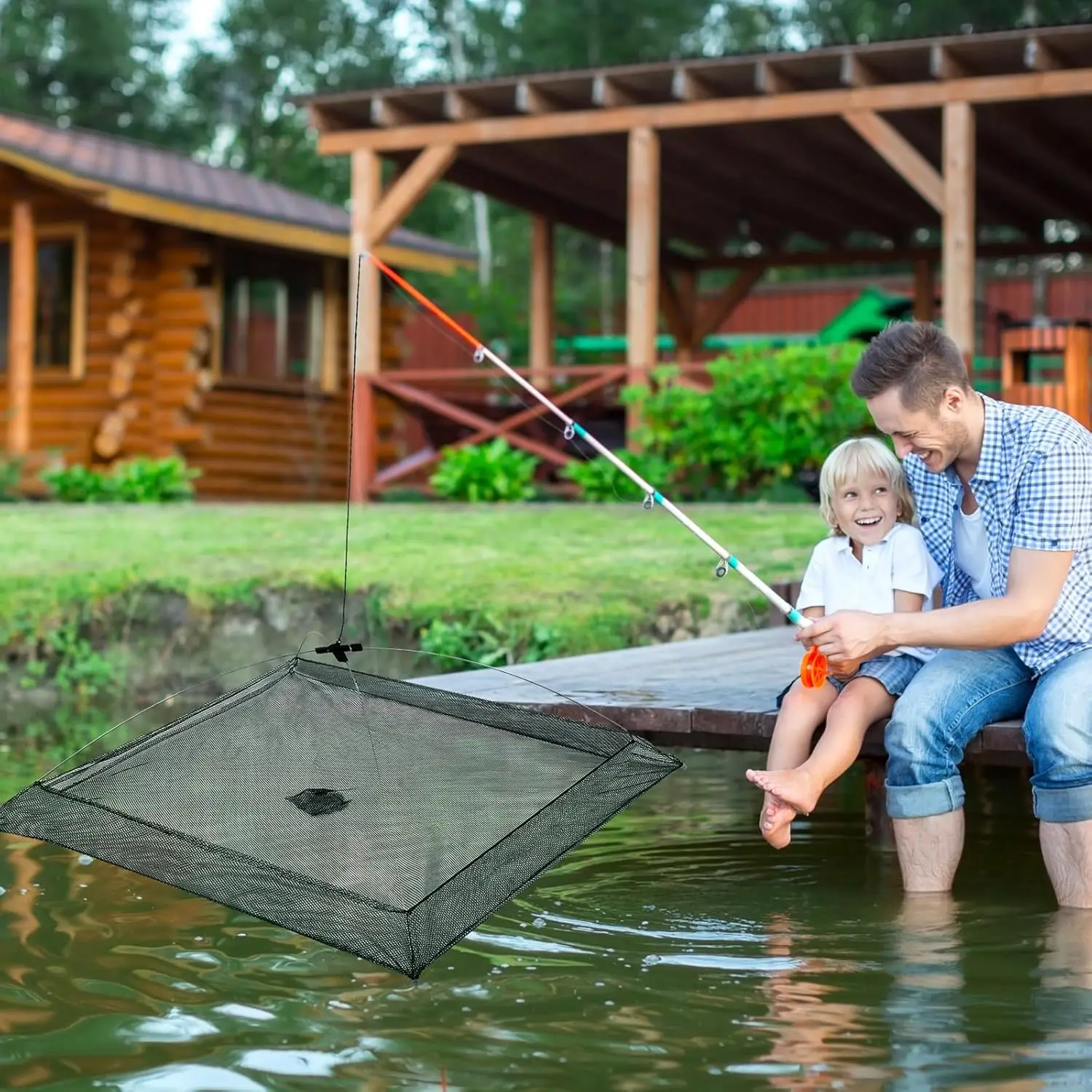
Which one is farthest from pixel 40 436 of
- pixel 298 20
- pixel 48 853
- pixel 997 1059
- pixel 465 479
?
pixel 298 20

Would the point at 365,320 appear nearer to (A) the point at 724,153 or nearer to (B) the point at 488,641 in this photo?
(A) the point at 724,153

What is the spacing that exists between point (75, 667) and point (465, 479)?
5245 millimetres

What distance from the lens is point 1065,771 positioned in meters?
3.61

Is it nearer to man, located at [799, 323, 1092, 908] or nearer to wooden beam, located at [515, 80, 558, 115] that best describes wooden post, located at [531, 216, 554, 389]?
wooden beam, located at [515, 80, 558, 115]

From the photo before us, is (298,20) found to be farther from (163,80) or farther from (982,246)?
(982,246)

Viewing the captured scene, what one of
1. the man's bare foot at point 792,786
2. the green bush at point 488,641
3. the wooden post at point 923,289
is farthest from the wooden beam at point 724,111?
the man's bare foot at point 792,786

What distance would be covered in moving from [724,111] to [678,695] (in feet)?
28.6

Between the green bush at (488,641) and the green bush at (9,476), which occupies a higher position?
the green bush at (9,476)

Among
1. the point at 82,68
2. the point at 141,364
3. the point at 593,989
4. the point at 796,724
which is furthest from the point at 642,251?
the point at 82,68

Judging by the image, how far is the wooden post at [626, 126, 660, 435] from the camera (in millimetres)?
12703

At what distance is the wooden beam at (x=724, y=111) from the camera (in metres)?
11.5

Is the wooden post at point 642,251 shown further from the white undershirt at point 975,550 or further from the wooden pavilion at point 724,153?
the white undershirt at point 975,550

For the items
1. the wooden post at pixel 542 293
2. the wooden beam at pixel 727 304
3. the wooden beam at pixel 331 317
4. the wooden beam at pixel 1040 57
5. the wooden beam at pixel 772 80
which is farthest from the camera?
the wooden beam at pixel 727 304

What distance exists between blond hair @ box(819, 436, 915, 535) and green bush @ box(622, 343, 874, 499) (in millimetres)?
7063
